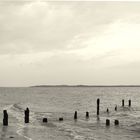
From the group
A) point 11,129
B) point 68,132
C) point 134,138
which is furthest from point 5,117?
point 134,138

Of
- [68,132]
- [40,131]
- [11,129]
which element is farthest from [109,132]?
[11,129]

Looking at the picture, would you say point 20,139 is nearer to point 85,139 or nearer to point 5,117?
point 85,139

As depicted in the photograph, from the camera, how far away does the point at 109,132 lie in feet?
102

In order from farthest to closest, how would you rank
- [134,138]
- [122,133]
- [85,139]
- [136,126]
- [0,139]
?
[136,126] < [122,133] < [134,138] < [85,139] < [0,139]

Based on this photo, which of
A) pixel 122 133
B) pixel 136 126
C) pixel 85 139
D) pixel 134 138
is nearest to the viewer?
pixel 85 139

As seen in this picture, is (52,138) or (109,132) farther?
(109,132)

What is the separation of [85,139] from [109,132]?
520cm

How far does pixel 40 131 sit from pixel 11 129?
2.49 m

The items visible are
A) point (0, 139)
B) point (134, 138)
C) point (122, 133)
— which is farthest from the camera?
point (122, 133)

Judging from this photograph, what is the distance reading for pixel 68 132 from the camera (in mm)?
30484

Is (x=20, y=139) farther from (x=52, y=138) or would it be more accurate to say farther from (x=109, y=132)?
(x=109, y=132)

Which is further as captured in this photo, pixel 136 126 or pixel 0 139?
pixel 136 126

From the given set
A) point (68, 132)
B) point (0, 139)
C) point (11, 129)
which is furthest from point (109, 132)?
point (0, 139)

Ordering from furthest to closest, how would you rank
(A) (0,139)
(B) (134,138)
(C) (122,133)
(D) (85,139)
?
1. (C) (122,133)
2. (B) (134,138)
3. (D) (85,139)
4. (A) (0,139)
